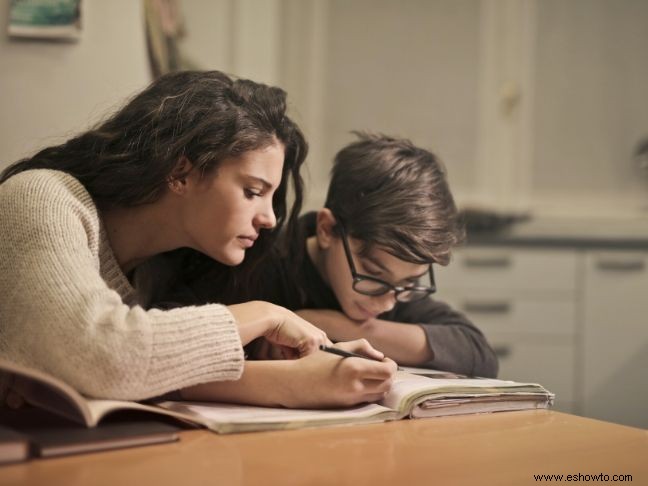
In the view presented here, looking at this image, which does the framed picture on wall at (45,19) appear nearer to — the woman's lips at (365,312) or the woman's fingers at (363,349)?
the woman's lips at (365,312)

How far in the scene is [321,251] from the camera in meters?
1.54

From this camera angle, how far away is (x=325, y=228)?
152cm

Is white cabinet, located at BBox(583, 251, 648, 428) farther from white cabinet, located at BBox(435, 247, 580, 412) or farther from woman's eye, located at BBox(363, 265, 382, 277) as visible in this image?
woman's eye, located at BBox(363, 265, 382, 277)

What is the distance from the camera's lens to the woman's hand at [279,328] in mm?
1039

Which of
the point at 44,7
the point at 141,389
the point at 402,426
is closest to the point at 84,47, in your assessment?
the point at 44,7

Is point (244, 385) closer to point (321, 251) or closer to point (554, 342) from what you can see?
point (321, 251)

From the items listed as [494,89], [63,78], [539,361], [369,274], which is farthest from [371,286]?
[494,89]

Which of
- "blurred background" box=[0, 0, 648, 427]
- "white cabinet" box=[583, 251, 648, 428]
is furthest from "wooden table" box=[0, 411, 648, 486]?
"blurred background" box=[0, 0, 648, 427]

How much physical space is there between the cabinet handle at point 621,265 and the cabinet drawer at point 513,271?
0.11m

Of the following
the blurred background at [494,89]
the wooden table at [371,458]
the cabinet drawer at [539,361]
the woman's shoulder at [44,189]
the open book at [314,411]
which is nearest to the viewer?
the wooden table at [371,458]

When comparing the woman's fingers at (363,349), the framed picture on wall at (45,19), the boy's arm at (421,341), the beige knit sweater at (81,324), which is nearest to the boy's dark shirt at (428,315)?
the boy's arm at (421,341)

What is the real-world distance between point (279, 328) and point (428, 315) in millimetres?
604

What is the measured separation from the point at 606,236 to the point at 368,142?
1.91m

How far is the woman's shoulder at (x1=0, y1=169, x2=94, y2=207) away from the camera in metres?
1.00
